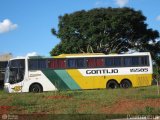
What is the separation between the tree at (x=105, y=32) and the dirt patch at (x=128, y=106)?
1342 inches

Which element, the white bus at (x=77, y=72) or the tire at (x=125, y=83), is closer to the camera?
the white bus at (x=77, y=72)

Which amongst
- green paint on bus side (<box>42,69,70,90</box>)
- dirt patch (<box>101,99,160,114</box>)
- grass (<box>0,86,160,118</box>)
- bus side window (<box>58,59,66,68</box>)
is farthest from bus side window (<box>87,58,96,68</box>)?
dirt patch (<box>101,99,160,114</box>)

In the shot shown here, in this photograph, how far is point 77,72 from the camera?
109 ft

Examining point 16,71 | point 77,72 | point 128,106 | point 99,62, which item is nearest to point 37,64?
point 16,71

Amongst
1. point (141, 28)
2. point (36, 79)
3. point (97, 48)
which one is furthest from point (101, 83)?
point (141, 28)

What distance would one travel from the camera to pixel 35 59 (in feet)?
107

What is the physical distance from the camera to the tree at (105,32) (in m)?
53.5

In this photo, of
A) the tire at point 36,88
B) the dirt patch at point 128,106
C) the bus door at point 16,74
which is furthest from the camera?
the tire at point 36,88

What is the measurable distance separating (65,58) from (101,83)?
3.40m

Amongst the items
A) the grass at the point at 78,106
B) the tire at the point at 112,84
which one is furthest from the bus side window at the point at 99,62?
the grass at the point at 78,106

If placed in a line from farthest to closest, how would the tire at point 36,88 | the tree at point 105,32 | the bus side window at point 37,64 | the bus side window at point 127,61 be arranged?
1. the tree at point 105,32
2. the bus side window at point 127,61
3. the bus side window at point 37,64
4. the tire at point 36,88

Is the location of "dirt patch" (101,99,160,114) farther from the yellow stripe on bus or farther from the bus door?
the yellow stripe on bus

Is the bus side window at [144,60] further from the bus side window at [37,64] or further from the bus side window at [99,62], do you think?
the bus side window at [37,64]

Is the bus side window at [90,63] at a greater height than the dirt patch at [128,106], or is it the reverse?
the bus side window at [90,63]
